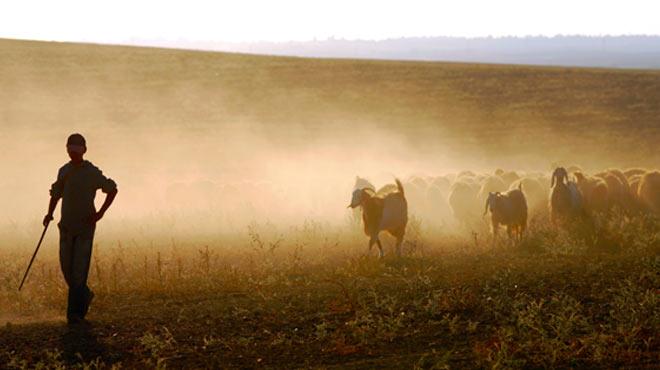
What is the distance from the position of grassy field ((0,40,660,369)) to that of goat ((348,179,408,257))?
2.05 feet

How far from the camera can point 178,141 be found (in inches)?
1800

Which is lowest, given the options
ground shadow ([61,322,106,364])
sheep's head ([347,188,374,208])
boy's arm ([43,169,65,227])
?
ground shadow ([61,322,106,364])

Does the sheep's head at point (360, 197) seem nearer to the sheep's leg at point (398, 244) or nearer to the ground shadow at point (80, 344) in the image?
the sheep's leg at point (398, 244)

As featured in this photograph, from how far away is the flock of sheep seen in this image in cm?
1823

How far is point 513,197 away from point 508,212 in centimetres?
50

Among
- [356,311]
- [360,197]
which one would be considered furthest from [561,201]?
[356,311]

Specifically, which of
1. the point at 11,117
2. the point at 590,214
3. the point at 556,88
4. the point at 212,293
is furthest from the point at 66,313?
the point at 556,88

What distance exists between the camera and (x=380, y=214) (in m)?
16.7

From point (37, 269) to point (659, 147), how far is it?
3421 cm

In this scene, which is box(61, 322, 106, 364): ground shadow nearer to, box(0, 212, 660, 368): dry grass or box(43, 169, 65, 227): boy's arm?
box(0, 212, 660, 368): dry grass

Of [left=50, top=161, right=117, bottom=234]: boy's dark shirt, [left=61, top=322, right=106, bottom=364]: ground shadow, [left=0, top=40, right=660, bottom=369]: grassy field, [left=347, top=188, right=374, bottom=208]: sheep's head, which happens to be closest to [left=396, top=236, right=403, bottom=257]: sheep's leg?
[left=0, top=40, right=660, bottom=369]: grassy field

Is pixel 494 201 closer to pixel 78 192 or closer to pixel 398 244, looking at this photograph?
pixel 398 244

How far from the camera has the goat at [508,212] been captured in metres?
18.2

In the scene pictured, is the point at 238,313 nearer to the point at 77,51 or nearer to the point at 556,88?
the point at 556,88
